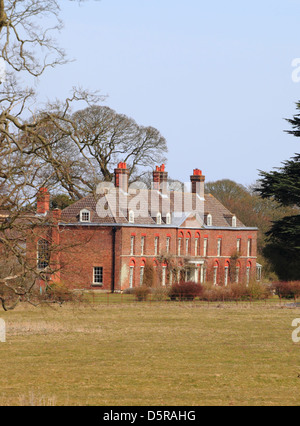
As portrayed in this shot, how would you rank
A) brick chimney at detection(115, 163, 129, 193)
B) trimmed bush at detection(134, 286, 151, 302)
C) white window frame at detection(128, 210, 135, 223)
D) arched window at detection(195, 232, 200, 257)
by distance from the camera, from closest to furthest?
1. trimmed bush at detection(134, 286, 151, 302)
2. white window frame at detection(128, 210, 135, 223)
3. brick chimney at detection(115, 163, 129, 193)
4. arched window at detection(195, 232, 200, 257)

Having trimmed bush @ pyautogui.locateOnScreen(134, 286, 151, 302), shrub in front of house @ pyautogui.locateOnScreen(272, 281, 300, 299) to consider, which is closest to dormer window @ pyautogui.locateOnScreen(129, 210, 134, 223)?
trimmed bush @ pyautogui.locateOnScreen(134, 286, 151, 302)

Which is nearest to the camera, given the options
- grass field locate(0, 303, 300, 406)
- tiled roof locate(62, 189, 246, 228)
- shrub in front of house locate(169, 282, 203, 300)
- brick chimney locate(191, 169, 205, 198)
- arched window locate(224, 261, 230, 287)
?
grass field locate(0, 303, 300, 406)

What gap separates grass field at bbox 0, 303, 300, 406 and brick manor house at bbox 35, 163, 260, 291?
14799 mm

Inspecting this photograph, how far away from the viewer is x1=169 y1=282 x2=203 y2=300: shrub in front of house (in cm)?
5178

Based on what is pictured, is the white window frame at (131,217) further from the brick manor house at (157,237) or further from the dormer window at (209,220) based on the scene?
the dormer window at (209,220)

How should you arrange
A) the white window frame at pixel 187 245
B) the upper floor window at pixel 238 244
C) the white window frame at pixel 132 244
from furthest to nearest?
the upper floor window at pixel 238 244 < the white window frame at pixel 187 245 < the white window frame at pixel 132 244

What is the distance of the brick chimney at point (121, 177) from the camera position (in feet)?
201

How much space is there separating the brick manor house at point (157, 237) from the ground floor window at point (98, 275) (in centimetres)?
7

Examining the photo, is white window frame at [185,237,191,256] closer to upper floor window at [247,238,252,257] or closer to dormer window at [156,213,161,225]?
→ dormer window at [156,213,161,225]

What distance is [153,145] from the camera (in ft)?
229

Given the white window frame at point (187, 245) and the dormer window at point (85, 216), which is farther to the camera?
the white window frame at point (187, 245)

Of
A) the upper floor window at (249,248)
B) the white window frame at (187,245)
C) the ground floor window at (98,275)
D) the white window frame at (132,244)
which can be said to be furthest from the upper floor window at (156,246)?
the upper floor window at (249,248)

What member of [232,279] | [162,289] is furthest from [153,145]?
[162,289]
